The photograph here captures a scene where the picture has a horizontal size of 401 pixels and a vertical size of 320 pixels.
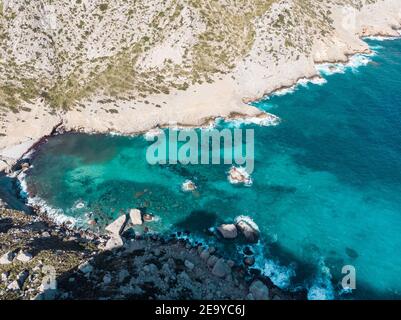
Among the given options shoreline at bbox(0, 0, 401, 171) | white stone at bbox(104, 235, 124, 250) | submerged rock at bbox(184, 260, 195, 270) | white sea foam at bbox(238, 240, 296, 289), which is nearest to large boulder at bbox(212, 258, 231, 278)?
submerged rock at bbox(184, 260, 195, 270)

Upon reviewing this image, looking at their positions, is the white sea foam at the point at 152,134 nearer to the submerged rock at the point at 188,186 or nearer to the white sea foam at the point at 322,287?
the submerged rock at the point at 188,186


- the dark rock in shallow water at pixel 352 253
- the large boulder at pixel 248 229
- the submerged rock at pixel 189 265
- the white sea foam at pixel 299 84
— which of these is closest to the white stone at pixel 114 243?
the submerged rock at pixel 189 265

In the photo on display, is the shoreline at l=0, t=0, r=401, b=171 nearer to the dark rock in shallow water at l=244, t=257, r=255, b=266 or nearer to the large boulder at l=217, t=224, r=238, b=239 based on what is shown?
the large boulder at l=217, t=224, r=238, b=239

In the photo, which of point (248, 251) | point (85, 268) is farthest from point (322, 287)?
point (85, 268)

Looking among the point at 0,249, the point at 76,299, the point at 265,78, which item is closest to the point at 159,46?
the point at 265,78
